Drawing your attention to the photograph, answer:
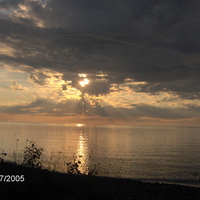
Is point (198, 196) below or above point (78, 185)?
below

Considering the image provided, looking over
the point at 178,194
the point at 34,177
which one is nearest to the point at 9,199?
the point at 34,177

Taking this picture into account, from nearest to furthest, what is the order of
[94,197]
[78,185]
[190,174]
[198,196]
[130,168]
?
[94,197]
[78,185]
[198,196]
[190,174]
[130,168]

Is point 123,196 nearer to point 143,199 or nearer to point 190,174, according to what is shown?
point 143,199

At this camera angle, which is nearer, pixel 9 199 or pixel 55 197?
pixel 9 199

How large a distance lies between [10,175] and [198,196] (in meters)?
12.9

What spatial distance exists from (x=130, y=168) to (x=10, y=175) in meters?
27.6

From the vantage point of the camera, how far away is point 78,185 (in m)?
13.1

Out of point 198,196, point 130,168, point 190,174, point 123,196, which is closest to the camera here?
point 123,196

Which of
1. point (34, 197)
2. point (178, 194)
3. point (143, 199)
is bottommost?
point (178, 194)

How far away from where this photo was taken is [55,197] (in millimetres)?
10383
